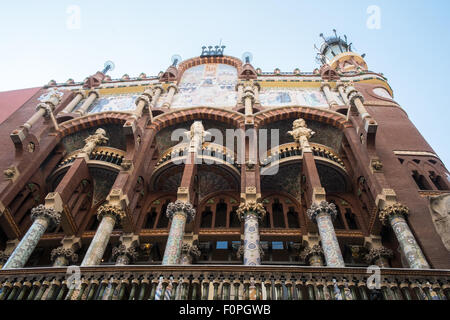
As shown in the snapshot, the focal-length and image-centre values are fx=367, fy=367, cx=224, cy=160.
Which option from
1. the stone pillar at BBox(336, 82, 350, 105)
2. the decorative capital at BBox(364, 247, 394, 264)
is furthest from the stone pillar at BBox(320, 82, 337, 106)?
the decorative capital at BBox(364, 247, 394, 264)

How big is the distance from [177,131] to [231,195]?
3447mm

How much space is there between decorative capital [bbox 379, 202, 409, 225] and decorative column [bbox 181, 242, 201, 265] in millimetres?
5360

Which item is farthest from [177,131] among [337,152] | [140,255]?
[337,152]

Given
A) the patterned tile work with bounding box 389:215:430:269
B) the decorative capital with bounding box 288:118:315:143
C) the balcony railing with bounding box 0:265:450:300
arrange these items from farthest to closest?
the decorative capital with bounding box 288:118:315:143 → the patterned tile work with bounding box 389:215:430:269 → the balcony railing with bounding box 0:265:450:300

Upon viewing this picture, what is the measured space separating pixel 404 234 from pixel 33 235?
9349 millimetres

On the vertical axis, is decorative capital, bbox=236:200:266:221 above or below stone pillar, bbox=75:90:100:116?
below

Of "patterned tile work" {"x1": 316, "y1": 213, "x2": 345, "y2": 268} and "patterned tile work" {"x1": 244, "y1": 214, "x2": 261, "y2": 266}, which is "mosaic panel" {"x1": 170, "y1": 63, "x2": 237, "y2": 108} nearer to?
"patterned tile work" {"x1": 244, "y1": 214, "x2": 261, "y2": 266}

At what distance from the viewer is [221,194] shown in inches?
550

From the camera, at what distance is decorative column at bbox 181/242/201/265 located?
35.6 feet

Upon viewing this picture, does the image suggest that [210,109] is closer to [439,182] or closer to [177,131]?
[177,131]

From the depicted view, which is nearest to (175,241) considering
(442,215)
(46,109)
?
(442,215)

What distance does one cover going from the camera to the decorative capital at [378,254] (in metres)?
10.6
